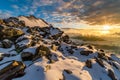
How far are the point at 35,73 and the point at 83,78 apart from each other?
6039 millimetres

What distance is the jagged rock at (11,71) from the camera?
74.8ft

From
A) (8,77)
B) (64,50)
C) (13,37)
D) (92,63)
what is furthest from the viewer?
(13,37)

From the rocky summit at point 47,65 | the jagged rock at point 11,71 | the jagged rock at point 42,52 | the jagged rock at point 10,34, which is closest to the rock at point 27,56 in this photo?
the rocky summit at point 47,65

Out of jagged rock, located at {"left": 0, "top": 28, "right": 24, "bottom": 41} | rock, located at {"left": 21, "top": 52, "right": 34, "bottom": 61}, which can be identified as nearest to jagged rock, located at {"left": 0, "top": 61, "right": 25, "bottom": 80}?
rock, located at {"left": 21, "top": 52, "right": 34, "bottom": 61}

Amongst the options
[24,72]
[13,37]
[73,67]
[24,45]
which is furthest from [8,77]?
[13,37]

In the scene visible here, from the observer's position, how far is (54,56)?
3119 centimetres

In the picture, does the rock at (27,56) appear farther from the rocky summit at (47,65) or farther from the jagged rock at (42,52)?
the jagged rock at (42,52)

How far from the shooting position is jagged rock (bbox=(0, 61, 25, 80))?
2281cm

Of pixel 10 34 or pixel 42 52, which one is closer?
pixel 42 52

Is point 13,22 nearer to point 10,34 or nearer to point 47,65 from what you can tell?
point 10,34

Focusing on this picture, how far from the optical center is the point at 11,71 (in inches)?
925

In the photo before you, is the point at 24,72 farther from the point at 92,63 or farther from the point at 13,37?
the point at 13,37

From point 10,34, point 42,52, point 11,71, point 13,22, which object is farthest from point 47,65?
point 13,22

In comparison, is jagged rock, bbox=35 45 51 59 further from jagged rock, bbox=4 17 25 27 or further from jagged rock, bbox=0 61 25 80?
jagged rock, bbox=4 17 25 27
